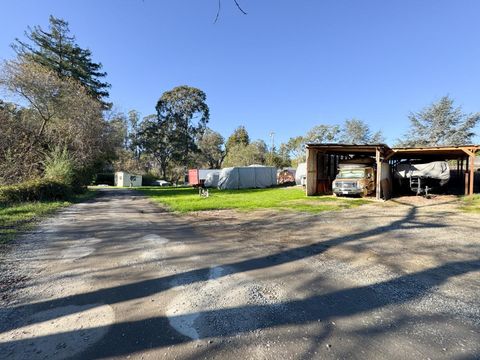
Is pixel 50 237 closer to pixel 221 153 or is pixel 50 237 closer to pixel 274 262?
pixel 274 262

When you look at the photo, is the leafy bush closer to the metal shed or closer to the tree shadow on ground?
the metal shed

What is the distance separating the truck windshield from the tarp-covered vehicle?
3.26 meters

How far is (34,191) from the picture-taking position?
12992mm

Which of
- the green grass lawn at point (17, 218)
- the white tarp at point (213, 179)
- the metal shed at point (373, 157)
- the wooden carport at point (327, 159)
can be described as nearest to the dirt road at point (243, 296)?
the green grass lawn at point (17, 218)

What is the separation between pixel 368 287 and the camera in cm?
362

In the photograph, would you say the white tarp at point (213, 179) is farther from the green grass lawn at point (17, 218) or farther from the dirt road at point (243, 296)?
the dirt road at point (243, 296)

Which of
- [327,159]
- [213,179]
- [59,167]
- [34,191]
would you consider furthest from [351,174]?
[59,167]

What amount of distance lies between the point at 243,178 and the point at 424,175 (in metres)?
15.3

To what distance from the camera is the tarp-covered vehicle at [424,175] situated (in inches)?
639

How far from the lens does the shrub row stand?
11.4m

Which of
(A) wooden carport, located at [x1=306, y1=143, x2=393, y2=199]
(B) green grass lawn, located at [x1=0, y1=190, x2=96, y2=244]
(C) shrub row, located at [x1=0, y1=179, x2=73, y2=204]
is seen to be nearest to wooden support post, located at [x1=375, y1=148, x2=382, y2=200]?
(A) wooden carport, located at [x1=306, y1=143, x2=393, y2=199]

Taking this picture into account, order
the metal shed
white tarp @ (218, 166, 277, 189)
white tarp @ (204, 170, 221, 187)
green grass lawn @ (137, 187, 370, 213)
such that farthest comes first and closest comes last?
1. white tarp @ (204, 170, 221, 187)
2. white tarp @ (218, 166, 277, 189)
3. the metal shed
4. green grass lawn @ (137, 187, 370, 213)

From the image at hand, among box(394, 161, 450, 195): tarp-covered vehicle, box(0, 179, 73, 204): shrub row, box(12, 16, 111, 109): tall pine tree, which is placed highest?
box(12, 16, 111, 109): tall pine tree

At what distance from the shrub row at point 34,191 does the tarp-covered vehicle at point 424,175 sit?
19834mm
